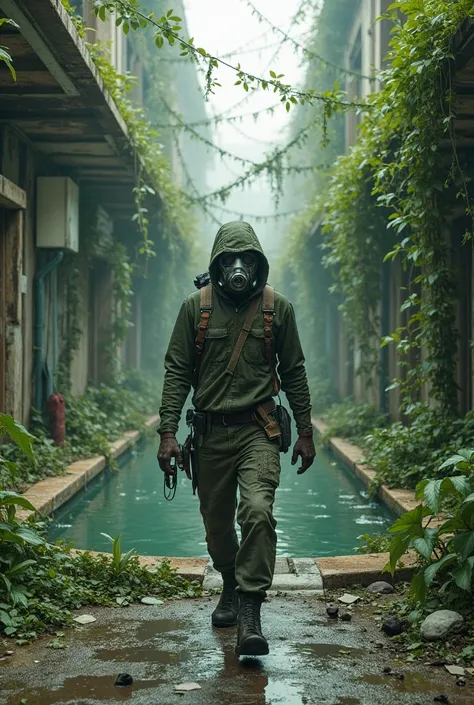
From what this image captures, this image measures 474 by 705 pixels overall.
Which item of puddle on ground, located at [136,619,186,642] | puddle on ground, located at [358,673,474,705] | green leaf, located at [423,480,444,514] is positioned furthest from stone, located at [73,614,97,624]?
green leaf, located at [423,480,444,514]

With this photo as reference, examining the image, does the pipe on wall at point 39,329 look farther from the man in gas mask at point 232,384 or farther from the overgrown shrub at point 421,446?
the man in gas mask at point 232,384

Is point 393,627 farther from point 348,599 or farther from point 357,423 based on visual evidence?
point 357,423

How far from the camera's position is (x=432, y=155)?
7.53 metres

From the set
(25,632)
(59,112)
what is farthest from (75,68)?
(25,632)

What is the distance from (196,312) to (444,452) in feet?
13.2

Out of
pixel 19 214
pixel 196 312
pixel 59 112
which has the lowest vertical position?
pixel 196 312

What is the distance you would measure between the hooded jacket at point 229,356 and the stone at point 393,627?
0.98 metres

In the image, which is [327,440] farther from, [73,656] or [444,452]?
[73,656]

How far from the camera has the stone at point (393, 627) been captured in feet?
14.1

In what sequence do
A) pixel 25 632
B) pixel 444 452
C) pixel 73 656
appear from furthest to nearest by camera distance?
pixel 444 452, pixel 25 632, pixel 73 656

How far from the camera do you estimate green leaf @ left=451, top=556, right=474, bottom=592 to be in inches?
160

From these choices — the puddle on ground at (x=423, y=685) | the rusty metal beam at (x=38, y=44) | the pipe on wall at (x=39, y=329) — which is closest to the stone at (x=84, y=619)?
the puddle on ground at (x=423, y=685)

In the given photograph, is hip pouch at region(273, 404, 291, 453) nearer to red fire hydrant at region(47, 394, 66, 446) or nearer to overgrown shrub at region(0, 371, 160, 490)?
overgrown shrub at region(0, 371, 160, 490)

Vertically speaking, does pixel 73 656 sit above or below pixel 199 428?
below
